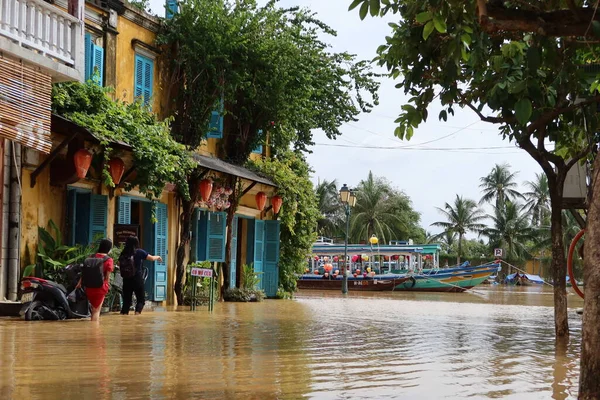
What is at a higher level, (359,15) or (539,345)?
(359,15)

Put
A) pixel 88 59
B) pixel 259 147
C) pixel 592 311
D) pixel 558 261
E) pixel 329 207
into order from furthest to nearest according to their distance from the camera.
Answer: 1. pixel 329 207
2. pixel 259 147
3. pixel 88 59
4. pixel 558 261
5. pixel 592 311

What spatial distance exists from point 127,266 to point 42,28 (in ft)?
13.9

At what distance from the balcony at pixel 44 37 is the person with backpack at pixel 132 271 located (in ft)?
10.0

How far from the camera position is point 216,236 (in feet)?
68.6

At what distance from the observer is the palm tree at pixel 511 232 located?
6475 cm

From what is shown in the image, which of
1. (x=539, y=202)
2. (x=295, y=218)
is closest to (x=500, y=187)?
(x=539, y=202)

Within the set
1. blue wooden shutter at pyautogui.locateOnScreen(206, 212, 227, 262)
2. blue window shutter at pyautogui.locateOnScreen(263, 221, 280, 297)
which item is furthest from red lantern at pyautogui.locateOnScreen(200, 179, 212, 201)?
blue window shutter at pyautogui.locateOnScreen(263, 221, 280, 297)

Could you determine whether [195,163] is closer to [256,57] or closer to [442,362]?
[256,57]

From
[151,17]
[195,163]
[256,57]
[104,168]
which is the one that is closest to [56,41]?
[104,168]

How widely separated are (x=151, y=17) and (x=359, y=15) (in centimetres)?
1407

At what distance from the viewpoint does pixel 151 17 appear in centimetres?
1905

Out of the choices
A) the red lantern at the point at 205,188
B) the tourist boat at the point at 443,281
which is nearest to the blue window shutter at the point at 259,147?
the red lantern at the point at 205,188

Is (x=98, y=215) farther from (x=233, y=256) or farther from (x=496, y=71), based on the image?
(x=496, y=71)

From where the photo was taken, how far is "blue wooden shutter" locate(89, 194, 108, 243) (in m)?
16.1
